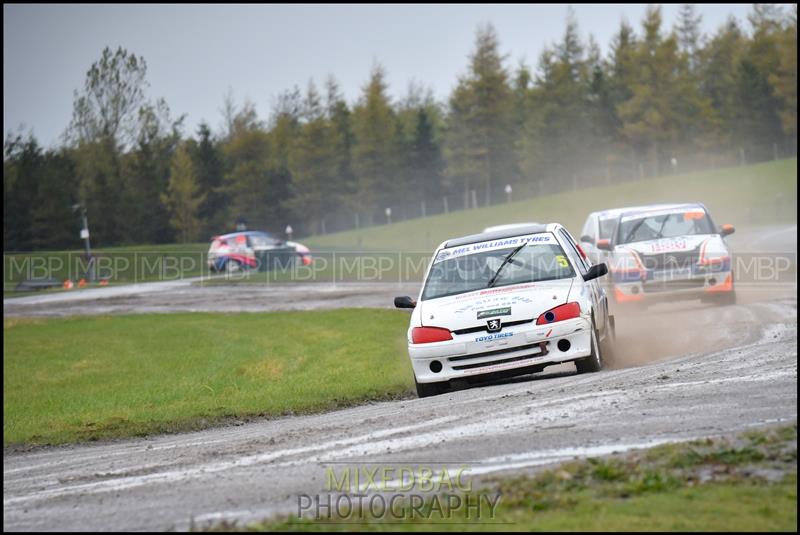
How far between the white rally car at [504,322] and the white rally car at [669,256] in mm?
6032

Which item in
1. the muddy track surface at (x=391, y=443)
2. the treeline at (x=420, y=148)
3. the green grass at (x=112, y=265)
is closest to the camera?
the muddy track surface at (x=391, y=443)

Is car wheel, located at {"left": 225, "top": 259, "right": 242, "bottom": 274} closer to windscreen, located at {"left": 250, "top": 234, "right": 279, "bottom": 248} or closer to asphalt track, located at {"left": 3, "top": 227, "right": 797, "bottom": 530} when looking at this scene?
windscreen, located at {"left": 250, "top": 234, "right": 279, "bottom": 248}

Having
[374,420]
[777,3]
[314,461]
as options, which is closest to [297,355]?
[374,420]

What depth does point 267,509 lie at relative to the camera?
18.5 feet

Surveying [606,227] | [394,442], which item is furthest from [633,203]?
[394,442]

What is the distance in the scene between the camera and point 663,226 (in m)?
17.7

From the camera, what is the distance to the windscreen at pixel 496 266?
37.1ft

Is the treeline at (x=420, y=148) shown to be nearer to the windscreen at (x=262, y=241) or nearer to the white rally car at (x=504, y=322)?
the windscreen at (x=262, y=241)

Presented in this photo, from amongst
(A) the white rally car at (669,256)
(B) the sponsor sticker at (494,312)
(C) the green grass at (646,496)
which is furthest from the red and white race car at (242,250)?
(C) the green grass at (646,496)

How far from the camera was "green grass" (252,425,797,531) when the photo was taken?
4.90 m

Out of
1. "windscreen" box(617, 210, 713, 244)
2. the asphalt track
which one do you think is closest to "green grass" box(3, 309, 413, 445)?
the asphalt track

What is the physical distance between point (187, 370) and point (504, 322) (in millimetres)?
7617

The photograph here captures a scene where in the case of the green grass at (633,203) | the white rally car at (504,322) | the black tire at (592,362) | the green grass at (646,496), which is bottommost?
the green grass at (646,496)

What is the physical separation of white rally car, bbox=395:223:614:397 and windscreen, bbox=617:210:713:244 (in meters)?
6.50
